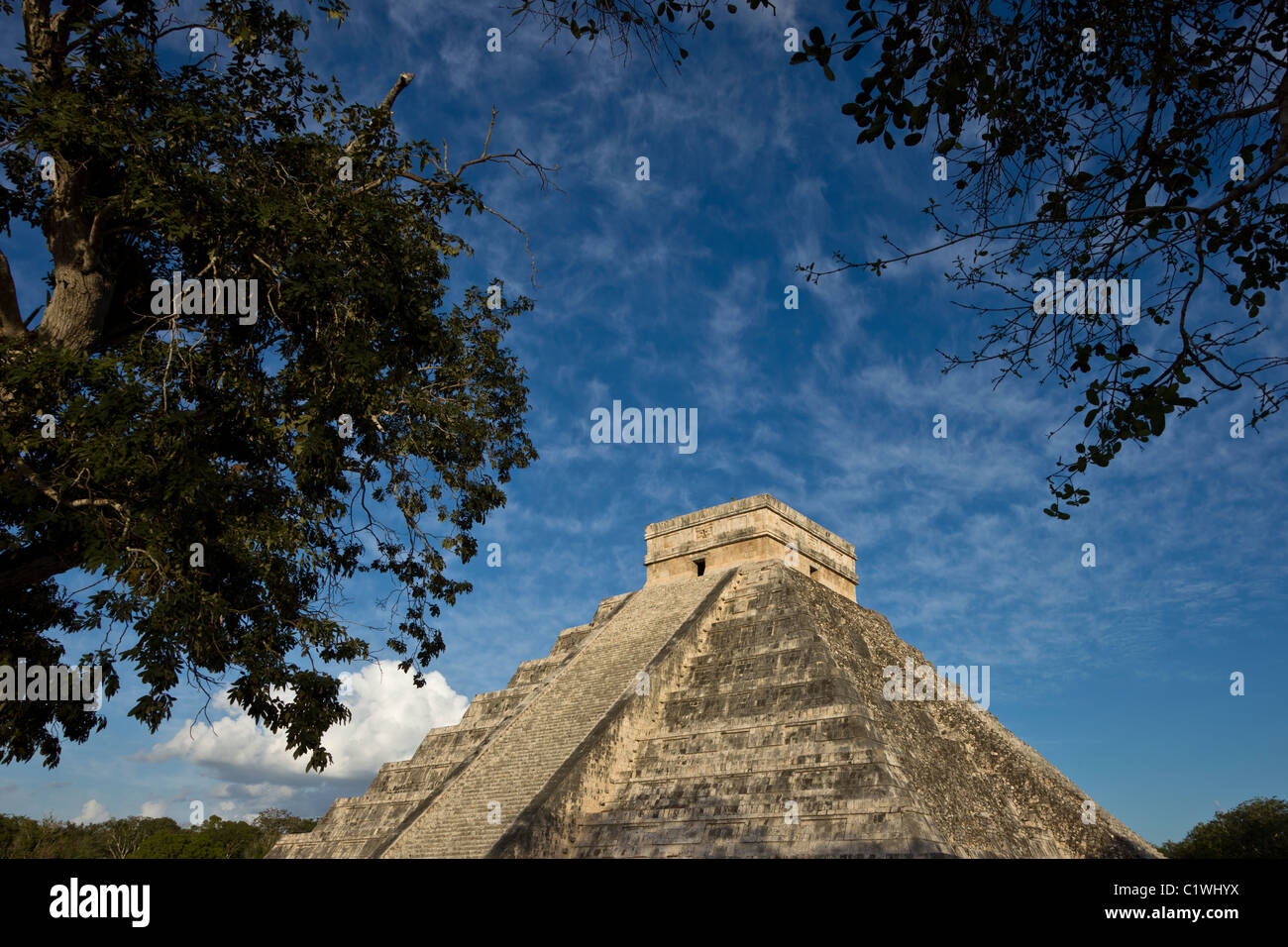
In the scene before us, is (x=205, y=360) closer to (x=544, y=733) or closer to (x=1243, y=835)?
(x=544, y=733)

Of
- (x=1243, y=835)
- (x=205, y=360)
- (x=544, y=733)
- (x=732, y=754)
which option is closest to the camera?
(x=205, y=360)

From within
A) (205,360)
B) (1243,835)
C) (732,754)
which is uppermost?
(205,360)

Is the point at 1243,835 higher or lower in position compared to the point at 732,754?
lower

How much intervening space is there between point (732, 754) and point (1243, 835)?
28.4 meters

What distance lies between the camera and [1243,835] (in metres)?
29.6

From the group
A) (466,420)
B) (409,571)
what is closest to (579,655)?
(409,571)

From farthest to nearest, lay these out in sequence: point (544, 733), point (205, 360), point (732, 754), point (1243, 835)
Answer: point (1243, 835) < point (544, 733) < point (732, 754) < point (205, 360)

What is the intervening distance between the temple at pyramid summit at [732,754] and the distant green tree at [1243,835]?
18.5 metres

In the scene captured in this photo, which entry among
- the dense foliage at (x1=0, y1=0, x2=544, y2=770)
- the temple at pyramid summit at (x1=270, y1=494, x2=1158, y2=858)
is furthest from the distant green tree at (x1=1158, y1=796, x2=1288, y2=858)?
the dense foliage at (x1=0, y1=0, x2=544, y2=770)

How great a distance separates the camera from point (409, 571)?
368 inches

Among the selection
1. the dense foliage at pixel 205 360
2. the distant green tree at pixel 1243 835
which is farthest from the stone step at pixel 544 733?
the distant green tree at pixel 1243 835

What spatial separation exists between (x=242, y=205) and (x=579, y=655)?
41.4 ft

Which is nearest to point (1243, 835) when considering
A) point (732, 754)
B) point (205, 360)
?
point (732, 754)
